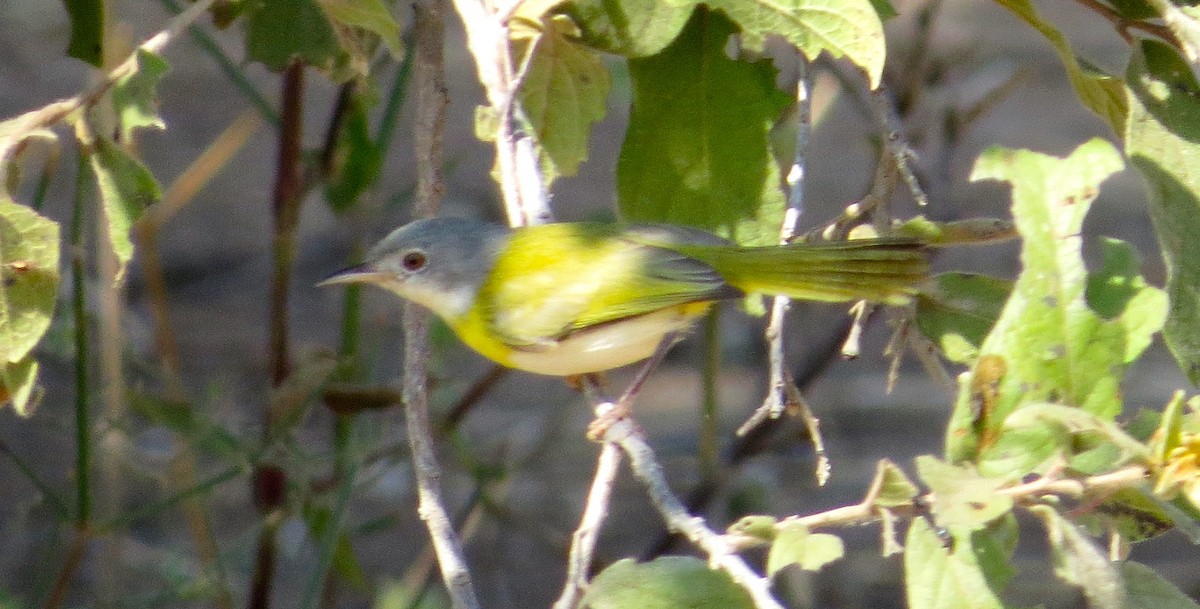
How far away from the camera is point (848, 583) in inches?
179

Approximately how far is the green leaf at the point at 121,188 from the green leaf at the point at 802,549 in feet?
3.35

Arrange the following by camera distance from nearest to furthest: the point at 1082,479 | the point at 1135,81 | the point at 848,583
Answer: the point at 1082,479 < the point at 1135,81 < the point at 848,583

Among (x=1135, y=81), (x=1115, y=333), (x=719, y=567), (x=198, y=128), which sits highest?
(x=1135, y=81)

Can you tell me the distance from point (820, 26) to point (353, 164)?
54.9 inches

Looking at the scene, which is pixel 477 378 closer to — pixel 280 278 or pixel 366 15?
pixel 280 278

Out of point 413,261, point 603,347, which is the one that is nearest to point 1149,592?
point 603,347

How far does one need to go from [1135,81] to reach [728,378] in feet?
10.9

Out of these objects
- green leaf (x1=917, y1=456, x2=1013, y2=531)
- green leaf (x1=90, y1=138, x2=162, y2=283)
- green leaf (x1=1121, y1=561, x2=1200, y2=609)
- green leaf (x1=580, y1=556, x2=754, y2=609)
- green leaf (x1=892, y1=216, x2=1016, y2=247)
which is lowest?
green leaf (x1=580, y1=556, x2=754, y2=609)

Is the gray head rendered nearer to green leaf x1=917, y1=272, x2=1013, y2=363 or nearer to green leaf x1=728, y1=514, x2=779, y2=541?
green leaf x1=917, y1=272, x2=1013, y2=363

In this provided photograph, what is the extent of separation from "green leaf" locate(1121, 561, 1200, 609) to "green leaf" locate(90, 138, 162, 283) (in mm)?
1416

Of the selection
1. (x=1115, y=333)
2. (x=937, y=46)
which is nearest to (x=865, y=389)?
(x=937, y=46)

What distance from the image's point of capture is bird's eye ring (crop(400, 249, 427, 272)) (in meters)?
2.81

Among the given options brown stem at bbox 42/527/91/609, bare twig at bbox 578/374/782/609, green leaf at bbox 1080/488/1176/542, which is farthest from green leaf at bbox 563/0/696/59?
brown stem at bbox 42/527/91/609

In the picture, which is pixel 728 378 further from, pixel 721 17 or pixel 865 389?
pixel 721 17
